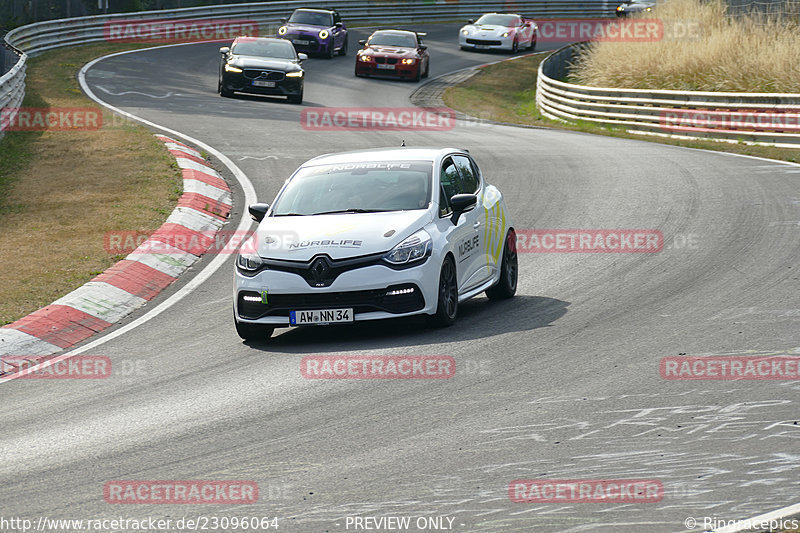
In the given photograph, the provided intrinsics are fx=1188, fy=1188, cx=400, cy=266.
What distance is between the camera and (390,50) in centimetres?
3997

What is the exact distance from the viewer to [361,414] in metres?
7.99

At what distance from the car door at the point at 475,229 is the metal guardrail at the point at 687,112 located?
1460cm

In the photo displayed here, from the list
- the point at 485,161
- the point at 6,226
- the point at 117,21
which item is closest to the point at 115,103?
the point at 485,161

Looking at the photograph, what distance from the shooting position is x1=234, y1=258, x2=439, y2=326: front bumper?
1016 centimetres

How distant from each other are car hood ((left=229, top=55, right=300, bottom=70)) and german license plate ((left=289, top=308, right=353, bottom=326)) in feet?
70.4

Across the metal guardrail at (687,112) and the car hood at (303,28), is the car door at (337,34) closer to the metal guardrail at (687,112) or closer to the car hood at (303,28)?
the car hood at (303,28)

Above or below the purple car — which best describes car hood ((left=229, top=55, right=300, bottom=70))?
above

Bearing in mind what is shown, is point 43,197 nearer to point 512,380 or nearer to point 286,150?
point 286,150

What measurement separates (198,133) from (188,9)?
25.3 m

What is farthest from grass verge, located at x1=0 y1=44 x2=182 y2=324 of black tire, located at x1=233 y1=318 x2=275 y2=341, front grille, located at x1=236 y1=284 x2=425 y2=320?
front grille, located at x1=236 y1=284 x2=425 y2=320

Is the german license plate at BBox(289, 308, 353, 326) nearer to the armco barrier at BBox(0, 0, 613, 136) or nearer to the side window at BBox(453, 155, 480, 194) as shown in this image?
the side window at BBox(453, 155, 480, 194)

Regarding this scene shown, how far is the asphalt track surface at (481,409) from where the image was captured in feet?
20.8

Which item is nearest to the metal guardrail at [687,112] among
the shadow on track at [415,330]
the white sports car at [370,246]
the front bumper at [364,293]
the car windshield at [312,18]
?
the car windshield at [312,18]

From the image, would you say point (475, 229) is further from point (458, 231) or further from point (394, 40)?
point (394, 40)
